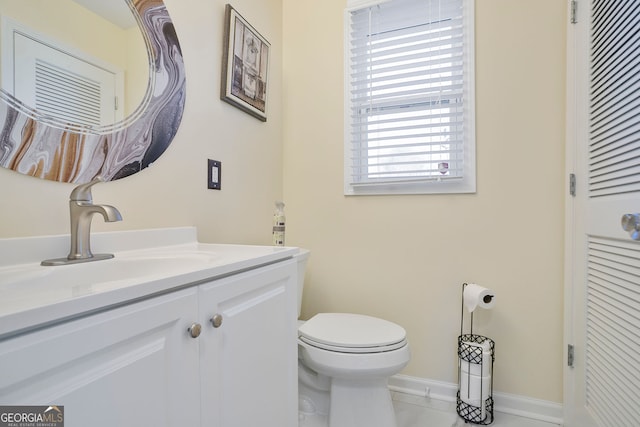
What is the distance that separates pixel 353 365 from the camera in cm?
124

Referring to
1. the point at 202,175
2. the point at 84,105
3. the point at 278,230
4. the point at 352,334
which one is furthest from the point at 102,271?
the point at 352,334

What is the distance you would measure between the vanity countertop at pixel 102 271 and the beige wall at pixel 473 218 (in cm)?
86

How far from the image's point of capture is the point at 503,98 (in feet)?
5.20

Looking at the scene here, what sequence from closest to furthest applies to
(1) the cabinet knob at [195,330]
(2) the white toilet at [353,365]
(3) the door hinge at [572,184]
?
(1) the cabinet knob at [195,330], (2) the white toilet at [353,365], (3) the door hinge at [572,184]

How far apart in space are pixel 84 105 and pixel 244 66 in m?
0.84

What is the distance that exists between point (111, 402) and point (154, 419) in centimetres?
10

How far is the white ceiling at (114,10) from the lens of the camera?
0.98 meters

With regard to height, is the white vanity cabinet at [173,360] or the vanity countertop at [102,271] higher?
the vanity countertop at [102,271]

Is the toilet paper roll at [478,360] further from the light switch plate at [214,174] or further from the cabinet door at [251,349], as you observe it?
the light switch plate at [214,174]

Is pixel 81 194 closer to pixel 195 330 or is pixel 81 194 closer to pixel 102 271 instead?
pixel 102 271

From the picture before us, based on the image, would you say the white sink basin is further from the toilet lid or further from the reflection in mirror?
the toilet lid

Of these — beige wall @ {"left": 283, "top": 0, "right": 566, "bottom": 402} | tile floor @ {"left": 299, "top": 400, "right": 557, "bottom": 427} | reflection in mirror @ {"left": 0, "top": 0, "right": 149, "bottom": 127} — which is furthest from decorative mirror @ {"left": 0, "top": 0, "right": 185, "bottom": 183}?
tile floor @ {"left": 299, "top": 400, "right": 557, "bottom": 427}

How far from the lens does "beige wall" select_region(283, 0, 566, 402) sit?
4.97ft

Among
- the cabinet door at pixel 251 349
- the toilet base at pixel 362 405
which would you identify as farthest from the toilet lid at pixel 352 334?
the cabinet door at pixel 251 349
